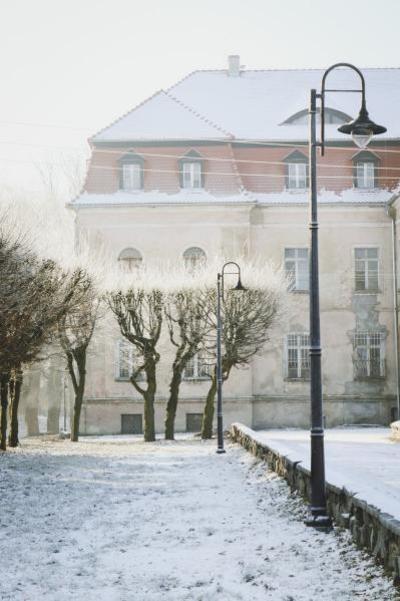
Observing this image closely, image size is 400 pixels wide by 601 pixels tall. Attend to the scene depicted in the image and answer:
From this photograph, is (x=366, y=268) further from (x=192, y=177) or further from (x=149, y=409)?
(x=149, y=409)

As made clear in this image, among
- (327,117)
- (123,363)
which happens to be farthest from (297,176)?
(123,363)

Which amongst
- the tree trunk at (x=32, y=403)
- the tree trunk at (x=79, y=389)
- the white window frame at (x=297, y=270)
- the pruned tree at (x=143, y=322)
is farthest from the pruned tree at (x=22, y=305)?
the tree trunk at (x=32, y=403)

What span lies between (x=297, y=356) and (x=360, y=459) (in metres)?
16.9

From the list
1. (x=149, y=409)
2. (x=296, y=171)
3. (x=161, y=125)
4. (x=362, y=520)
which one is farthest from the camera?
(x=296, y=171)

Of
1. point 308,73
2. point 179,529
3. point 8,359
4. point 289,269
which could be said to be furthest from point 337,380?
point 179,529

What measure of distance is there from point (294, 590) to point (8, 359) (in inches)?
577

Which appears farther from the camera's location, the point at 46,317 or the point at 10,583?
the point at 46,317

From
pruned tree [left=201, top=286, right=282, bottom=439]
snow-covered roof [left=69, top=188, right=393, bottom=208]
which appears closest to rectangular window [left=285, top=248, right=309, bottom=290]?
snow-covered roof [left=69, top=188, right=393, bottom=208]

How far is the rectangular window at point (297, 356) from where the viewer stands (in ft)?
117

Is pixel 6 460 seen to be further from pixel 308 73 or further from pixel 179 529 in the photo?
pixel 308 73

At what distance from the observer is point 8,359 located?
20.8m

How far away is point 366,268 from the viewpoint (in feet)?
119

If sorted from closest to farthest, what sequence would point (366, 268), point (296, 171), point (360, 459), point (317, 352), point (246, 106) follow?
point (317, 352) < point (360, 459) < point (296, 171) < point (366, 268) < point (246, 106)

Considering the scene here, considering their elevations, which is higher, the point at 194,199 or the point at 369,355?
the point at 194,199
